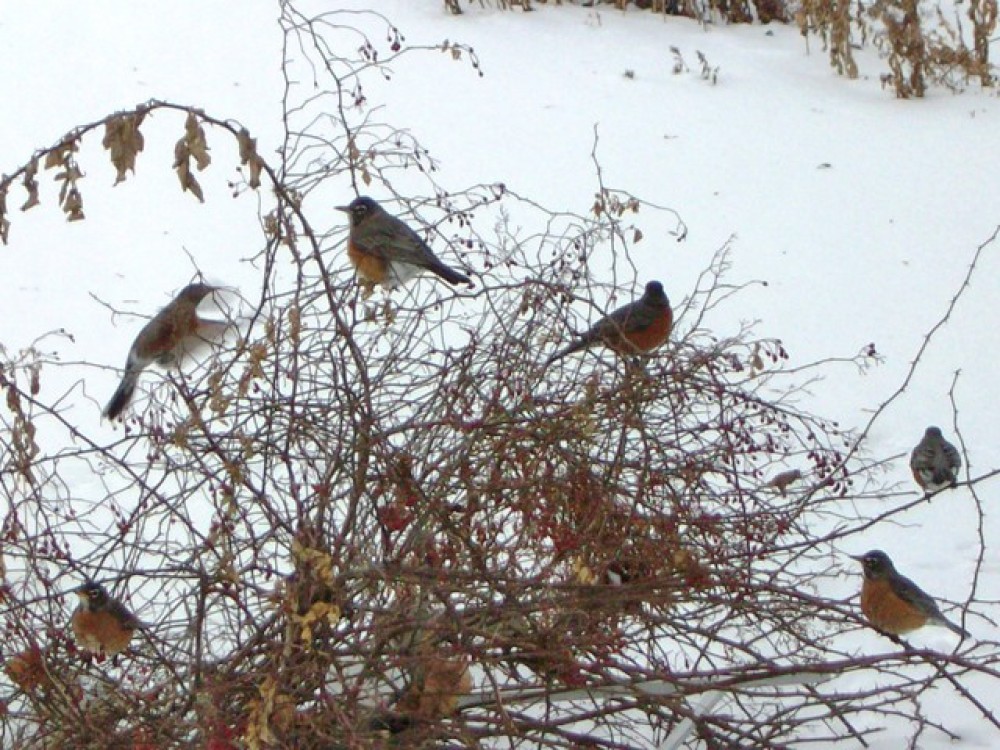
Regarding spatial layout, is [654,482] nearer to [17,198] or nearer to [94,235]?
[94,235]

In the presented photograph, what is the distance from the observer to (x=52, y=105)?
379 inches

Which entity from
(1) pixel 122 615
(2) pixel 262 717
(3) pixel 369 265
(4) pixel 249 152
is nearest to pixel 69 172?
(4) pixel 249 152

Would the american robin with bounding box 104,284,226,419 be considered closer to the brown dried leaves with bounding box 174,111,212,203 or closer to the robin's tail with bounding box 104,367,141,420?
the robin's tail with bounding box 104,367,141,420

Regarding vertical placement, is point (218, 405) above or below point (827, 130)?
below

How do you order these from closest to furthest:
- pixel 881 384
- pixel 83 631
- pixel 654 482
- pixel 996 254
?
pixel 83 631, pixel 654 482, pixel 881 384, pixel 996 254

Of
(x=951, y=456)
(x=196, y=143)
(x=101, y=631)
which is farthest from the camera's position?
(x=951, y=456)

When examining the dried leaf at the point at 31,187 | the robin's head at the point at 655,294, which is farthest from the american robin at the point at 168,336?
the robin's head at the point at 655,294

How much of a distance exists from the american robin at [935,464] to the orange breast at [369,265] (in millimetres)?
1986

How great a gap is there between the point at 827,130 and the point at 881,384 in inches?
122

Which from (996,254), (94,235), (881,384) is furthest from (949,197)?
(94,235)

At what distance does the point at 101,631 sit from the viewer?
13.4ft

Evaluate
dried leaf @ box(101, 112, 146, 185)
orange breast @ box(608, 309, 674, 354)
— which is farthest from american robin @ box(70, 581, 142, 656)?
orange breast @ box(608, 309, 674, 354)

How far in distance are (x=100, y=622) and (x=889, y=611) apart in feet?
7.04

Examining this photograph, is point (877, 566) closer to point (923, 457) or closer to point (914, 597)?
point (914, 597)
